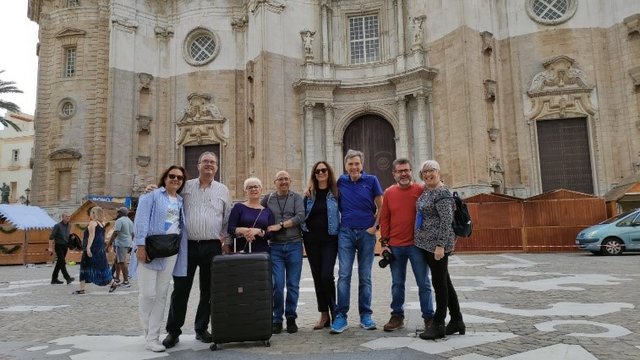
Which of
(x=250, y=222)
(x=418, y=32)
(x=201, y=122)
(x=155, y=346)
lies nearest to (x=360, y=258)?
(x=250, y=222)

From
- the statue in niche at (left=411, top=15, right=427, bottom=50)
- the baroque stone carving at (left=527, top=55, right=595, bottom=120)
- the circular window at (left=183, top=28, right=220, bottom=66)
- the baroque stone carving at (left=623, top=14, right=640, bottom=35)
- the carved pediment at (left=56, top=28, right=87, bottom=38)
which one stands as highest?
the carved pediment at (left=56, top=28, right=87, bottom=38)

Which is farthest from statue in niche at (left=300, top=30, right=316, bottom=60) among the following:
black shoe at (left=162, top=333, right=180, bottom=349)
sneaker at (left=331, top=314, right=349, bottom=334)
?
black shoe at (left=162, top=333, right=180, bottom=349)

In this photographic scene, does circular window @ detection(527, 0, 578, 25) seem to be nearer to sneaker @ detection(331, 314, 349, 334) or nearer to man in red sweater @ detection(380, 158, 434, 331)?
man in red sweater @ detection(380, 158, 434, 331)

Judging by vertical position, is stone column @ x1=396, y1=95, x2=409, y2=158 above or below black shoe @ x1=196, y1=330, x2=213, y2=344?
above

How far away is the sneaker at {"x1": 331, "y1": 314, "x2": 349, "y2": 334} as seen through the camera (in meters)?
5.20

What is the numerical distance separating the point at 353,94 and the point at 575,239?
13.0 metres

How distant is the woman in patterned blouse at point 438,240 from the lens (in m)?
4.86

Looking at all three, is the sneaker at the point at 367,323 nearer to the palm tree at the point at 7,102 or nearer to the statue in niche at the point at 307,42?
the statue in niche at the point at 307,42

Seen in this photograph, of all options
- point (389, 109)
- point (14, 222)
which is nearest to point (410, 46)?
point (389, 109)

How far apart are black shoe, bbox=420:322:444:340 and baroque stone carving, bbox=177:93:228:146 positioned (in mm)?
23468

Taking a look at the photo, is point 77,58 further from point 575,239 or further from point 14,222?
point 575,239

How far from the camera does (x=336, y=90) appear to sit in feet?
84.1

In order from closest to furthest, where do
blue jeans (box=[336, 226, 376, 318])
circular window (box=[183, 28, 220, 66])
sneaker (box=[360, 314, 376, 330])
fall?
sneaker (box=[360, 314, 376, 330]), blue jeans (box=[336, 226, 376, 318]), circular window (box=[183, 28, 220, 66])

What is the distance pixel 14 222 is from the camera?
20.1 meters
